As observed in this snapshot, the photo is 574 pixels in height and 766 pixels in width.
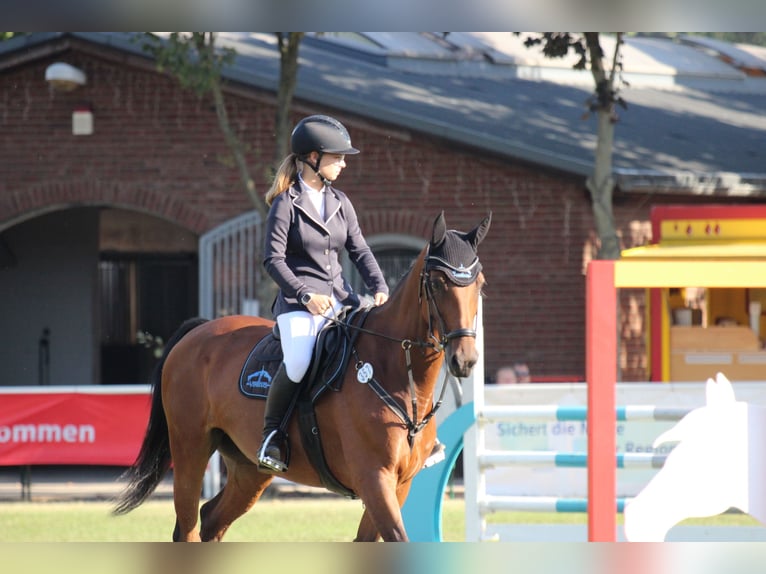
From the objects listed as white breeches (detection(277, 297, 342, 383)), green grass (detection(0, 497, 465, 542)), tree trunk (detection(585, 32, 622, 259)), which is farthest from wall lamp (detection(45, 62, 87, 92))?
white breeches (detection(277, 297, 342, 383))

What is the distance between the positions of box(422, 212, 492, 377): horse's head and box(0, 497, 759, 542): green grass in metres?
4.29

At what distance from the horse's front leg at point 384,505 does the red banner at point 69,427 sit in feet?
23.6

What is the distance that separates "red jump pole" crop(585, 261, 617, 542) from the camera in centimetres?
782

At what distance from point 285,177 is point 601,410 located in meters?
2.56

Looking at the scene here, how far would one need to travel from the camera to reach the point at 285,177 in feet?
22.7

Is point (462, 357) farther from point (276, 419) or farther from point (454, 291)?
point (276, 419)

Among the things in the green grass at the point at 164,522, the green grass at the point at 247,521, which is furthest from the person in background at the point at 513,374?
the green grass at the point at 164,522

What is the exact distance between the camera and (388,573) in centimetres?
575

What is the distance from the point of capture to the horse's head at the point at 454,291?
5883 mm

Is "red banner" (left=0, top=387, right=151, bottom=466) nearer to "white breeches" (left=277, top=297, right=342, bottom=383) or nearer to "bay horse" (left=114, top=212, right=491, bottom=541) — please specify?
"bay horse" (left=114, top=212, right=491, bottom=541)

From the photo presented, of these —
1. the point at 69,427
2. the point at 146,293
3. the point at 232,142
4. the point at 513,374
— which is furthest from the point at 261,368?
the point at 146,293

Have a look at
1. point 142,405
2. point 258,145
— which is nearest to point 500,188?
point 258,145

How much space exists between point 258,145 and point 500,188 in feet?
10.8

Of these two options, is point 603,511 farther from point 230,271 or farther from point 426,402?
point 230,271
